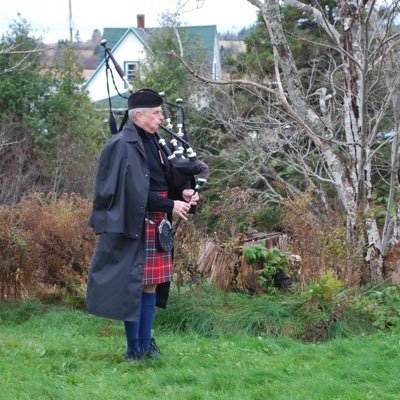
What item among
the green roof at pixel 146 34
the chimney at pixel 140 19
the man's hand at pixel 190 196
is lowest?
the man's hand at pixel 190 196

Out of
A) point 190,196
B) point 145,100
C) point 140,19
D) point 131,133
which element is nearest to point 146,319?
point 190,196

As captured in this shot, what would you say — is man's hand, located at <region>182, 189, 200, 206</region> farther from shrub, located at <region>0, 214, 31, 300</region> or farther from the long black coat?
shrub, located at <region>0, 214, 31, 300</region>

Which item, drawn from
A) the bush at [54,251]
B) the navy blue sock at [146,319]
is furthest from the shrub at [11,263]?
the navy blue sock at [146,319]

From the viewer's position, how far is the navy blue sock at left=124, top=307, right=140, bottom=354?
5225mm

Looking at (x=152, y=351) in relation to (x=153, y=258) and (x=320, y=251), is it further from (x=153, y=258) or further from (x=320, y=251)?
(x=320, y=251)

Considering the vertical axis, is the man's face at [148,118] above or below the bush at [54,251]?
above

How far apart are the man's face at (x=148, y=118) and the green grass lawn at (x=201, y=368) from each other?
5.47 feet

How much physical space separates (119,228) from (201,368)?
1.10 m

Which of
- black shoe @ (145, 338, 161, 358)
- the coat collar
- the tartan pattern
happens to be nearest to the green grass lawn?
black shoe @ (145, 338, 161, 358)

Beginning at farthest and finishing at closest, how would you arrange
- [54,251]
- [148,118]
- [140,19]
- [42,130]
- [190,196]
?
[140,19], [42,130], [54,251], [190,196], [148,118]

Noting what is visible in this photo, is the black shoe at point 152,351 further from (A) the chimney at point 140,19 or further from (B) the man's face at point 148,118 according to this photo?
(A) the chimney at point 140,19

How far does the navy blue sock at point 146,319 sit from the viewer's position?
5.34 meters

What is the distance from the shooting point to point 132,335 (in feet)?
17.3

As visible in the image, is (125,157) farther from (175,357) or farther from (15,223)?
(15,223)
